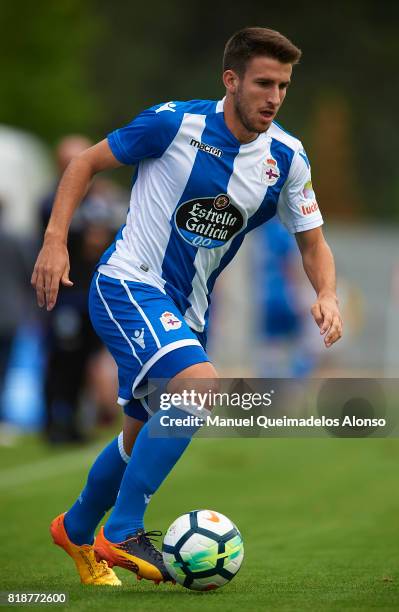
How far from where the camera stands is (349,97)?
48281 mm

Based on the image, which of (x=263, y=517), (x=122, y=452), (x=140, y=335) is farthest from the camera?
(x=263, y=517)

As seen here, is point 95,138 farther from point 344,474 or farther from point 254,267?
point 344,474

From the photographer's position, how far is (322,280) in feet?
19.7

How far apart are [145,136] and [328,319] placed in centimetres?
114

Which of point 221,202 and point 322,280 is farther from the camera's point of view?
point 322,280

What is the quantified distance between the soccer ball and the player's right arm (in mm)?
1093

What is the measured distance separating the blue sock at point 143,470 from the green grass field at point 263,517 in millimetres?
283

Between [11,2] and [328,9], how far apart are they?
1569cm

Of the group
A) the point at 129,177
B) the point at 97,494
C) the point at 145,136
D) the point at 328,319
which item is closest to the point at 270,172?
the point at 145,136

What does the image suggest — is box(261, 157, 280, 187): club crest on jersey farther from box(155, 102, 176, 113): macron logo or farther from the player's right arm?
the player's right arm

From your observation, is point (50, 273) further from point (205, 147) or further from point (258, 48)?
point (258, 48)

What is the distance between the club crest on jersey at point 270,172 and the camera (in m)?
5.97

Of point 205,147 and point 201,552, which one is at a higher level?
point 205,147

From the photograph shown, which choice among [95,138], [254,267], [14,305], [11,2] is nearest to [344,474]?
[14,305]
